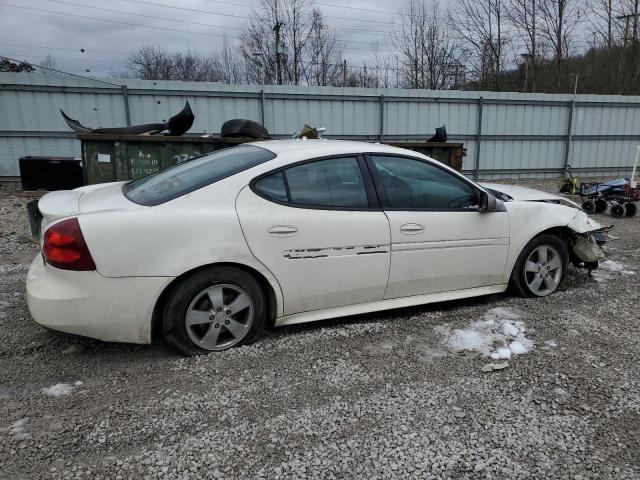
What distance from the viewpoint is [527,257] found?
450 cm

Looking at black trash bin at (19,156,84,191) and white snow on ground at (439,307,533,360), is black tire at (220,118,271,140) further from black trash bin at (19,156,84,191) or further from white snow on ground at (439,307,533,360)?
white snow on ground at (439,307,533,360)

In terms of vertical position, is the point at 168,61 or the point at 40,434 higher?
the point at 168,61

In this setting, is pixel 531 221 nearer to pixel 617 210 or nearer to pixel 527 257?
pixel 527 257

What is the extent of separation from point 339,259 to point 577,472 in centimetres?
190

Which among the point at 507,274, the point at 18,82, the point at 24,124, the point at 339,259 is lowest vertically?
the point at 507,274

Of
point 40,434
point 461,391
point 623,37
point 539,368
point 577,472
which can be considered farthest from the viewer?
point 623,37

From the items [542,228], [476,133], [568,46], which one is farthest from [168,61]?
[542,228]

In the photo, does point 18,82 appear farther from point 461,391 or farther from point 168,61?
point 168,61

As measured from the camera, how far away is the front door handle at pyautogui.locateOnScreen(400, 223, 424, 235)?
383 cm

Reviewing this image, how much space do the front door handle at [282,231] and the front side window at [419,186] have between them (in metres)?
0.78

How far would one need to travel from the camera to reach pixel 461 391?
3031 millimetres

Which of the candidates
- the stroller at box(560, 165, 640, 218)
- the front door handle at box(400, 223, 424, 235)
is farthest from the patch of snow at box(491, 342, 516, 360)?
the stroller at box(560, 165, 640, 218)

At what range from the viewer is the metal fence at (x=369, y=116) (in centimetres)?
1241

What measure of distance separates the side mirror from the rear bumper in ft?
8.27
